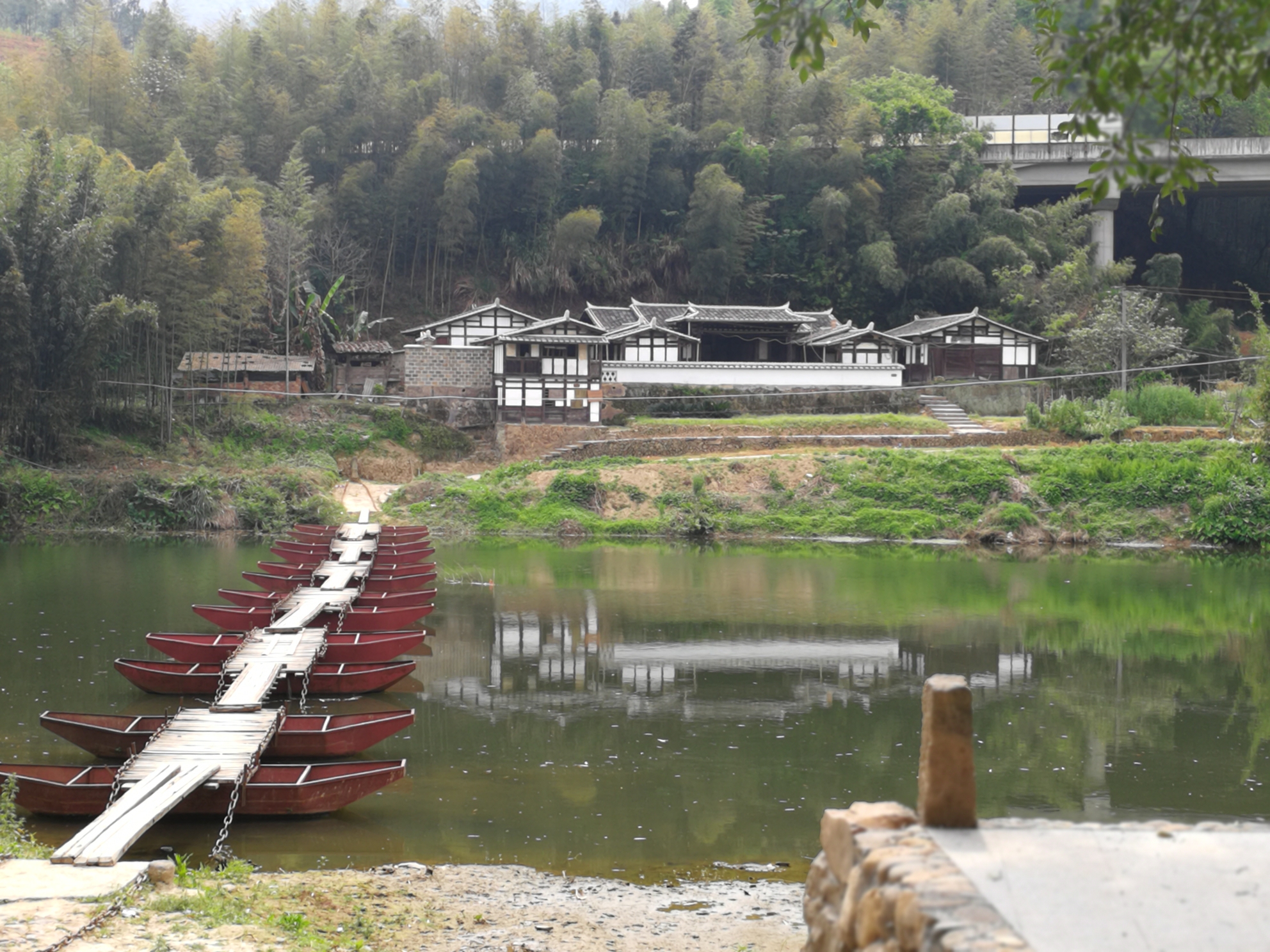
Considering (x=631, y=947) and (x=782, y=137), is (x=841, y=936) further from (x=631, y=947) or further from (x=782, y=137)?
(x=782, y=137)

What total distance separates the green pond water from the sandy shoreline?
1.56ft

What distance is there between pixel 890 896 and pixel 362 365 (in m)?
42.7

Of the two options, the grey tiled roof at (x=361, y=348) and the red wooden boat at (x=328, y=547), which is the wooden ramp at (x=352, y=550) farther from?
the grey tiled roof at (x=361, y=348)

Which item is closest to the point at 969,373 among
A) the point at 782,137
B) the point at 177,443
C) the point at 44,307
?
the point at 782,137

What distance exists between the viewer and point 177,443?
36.1 m

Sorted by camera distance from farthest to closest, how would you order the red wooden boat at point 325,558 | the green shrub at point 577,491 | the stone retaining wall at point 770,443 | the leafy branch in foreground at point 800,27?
the stone retaining wall at point 770,443 < the green shrub at point 577,491 < the red wooden boat at point 325,558 < the leafy branch in foreground at point 800,27

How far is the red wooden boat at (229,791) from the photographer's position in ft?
30.6

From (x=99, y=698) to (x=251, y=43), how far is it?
50209 mm

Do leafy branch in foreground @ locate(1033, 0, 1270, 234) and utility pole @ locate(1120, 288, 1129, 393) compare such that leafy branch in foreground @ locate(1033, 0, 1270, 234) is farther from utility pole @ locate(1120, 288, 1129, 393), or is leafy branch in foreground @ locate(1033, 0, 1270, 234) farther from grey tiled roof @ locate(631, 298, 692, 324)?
grey tiled roof @ locate(631, 298, 692, 324)

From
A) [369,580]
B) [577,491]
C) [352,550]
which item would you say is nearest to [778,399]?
[577,491]

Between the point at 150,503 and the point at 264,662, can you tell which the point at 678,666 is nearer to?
the point at 264,662

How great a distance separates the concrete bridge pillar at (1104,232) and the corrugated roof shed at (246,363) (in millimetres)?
34062

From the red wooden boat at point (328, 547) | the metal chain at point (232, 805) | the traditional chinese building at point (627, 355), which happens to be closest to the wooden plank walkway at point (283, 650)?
the metal chain at point (232, 805)

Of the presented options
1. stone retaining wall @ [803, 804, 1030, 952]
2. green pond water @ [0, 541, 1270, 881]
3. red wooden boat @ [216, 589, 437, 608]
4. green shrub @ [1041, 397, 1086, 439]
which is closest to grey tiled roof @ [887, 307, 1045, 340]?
green shrub @ [1041, 397, 1086, 439]
